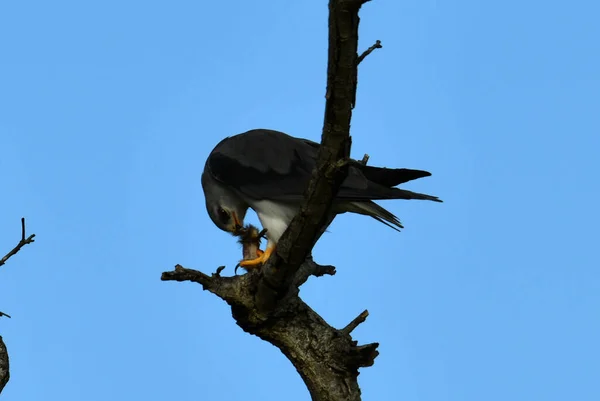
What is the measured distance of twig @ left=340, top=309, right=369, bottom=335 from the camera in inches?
273

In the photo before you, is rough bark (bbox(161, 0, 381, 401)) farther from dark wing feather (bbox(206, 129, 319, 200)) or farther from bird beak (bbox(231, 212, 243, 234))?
bird beak (bbox(231, 212, 243, 234))

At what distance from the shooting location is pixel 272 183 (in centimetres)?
841

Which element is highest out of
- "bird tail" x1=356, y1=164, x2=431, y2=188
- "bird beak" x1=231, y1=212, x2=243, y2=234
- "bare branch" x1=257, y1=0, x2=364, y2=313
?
"bird beak" x1=231, y1=212, x2=243, y2=234

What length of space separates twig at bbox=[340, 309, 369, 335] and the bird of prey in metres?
1.12

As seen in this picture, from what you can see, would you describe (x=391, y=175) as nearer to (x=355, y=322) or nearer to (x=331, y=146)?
(x=355, y=322)

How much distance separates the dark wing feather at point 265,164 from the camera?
831cm

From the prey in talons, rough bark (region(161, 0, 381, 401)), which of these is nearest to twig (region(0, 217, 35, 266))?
rough bark (region(161, 0, 381, 401))

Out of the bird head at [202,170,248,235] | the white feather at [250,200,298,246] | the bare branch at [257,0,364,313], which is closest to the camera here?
the bare branch at [257,0,364,313]

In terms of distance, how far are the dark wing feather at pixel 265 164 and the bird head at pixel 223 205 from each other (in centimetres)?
21

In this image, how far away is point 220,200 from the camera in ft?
30.0

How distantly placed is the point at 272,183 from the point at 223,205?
95 centimetres

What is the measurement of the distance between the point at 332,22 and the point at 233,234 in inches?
184

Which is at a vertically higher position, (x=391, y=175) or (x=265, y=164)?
(x=265, y=164)

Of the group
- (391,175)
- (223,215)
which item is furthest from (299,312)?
(223,215)
